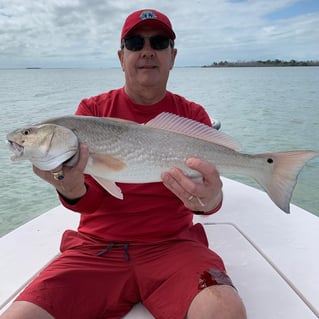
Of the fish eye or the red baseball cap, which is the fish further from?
the red baseball cap

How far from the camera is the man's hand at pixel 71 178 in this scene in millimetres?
1901

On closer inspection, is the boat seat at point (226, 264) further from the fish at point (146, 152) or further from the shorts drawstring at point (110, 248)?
the fish at point (146, 152)

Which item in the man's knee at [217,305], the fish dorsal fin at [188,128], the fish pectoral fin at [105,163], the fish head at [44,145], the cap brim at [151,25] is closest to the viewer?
the man's knee at [217,305]

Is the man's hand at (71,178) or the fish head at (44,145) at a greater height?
the fish head at (44,145)

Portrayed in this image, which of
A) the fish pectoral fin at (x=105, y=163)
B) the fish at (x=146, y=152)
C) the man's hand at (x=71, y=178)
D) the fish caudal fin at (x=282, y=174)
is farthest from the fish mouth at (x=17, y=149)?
the fish caudal fin at (x=282, y=174)

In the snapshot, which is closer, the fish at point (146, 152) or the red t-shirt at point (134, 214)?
the fish at point (146, 152)

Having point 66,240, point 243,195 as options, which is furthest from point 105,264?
point 243,195

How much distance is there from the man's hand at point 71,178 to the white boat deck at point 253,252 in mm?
731

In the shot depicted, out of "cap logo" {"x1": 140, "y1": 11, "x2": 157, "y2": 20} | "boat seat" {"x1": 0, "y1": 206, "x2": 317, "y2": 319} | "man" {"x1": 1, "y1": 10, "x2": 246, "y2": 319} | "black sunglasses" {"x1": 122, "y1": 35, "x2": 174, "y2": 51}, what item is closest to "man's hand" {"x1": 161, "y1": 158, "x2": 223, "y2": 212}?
"man" {"x1": 1, "y1": 10, "x2": 246, "y2": 319}

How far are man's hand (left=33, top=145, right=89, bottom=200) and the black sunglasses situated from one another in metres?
1.00

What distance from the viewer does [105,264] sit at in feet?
7.07

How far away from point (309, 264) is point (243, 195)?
1.32 metres

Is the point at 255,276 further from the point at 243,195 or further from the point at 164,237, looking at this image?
the point at 243,195

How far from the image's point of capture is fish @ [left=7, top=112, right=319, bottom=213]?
74.2 inches
